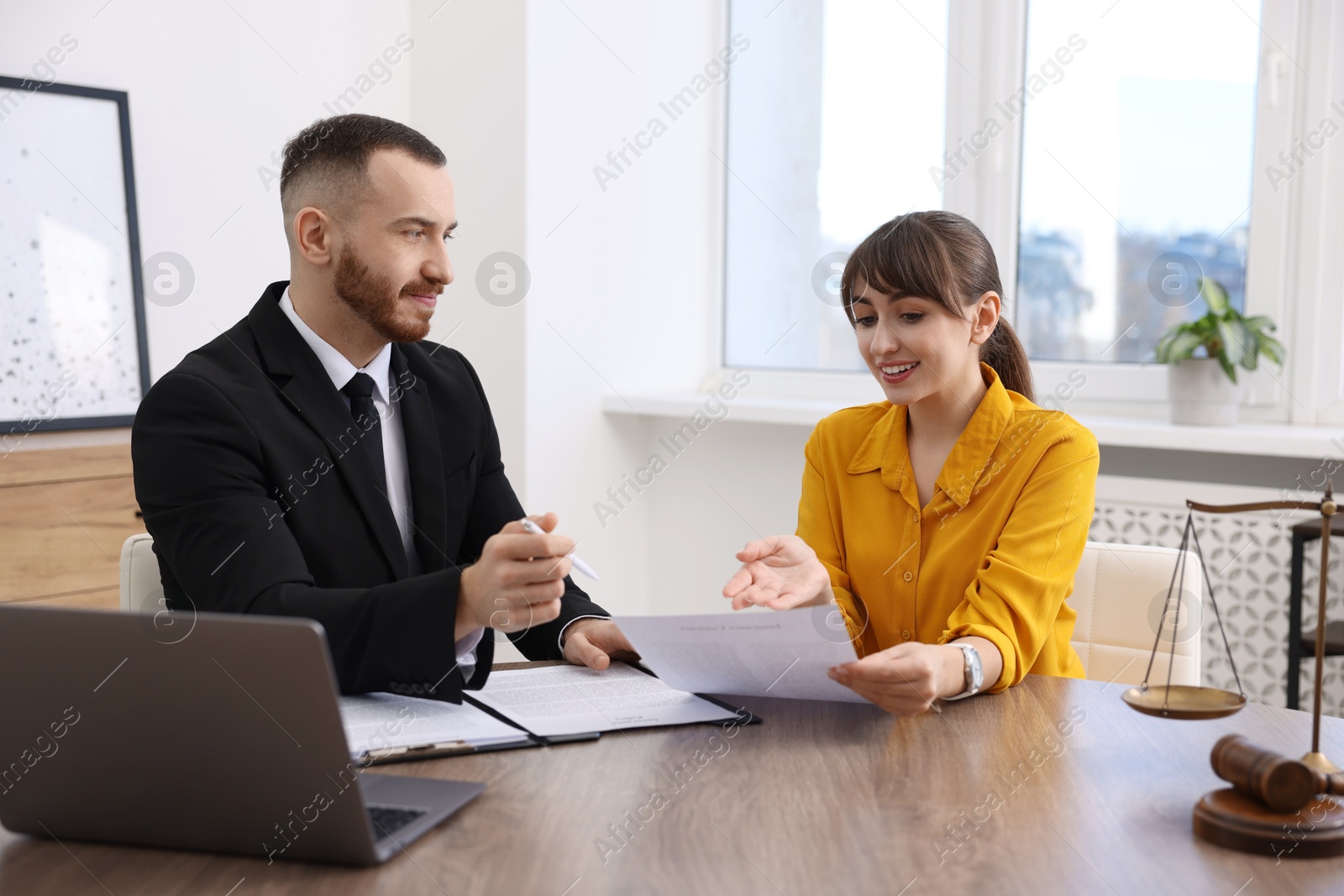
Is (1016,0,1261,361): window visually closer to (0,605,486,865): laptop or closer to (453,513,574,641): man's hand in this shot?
(453,513,574,641): man's hand

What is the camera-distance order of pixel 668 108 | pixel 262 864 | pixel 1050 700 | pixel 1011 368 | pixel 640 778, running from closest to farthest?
pixel 262 864 → pixel 640 778 → pixel 1050 700 → pixel 1011 368 → pixel 668 108

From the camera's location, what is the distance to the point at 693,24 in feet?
12.2

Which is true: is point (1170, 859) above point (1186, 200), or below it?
below

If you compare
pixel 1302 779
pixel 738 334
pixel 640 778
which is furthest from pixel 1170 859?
pixel 738 334

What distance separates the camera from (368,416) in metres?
1.59

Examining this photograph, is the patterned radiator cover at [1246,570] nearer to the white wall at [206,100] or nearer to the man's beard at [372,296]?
the man's beard at [372,296]

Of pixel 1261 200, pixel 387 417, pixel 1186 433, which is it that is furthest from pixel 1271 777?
pixel 1261 200

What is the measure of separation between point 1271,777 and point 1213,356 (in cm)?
202

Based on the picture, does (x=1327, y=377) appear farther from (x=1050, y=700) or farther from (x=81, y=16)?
(x=81, y=16)

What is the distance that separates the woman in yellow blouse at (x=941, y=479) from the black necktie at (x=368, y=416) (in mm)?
550

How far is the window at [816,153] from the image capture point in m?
3.43

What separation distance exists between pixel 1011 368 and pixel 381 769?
1.23 metres

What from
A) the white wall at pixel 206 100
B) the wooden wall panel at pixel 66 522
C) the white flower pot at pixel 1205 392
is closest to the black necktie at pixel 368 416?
the wooden wall panel at pixel 66 522

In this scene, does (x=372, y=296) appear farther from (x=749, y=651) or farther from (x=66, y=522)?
(x=66, y=522)
